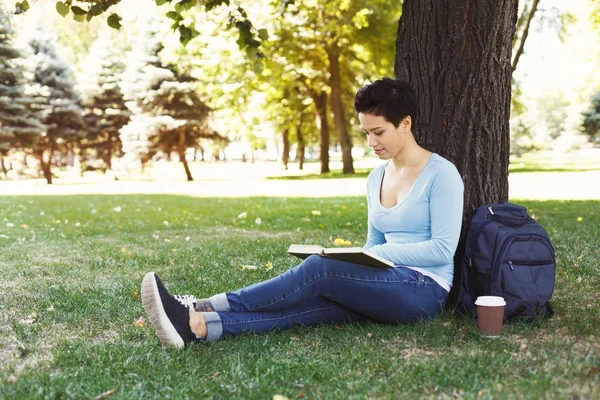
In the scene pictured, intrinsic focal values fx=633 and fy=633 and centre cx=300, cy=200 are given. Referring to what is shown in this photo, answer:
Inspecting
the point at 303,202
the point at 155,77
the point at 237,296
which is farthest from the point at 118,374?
the point at 155,77

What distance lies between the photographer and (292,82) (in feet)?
86.8

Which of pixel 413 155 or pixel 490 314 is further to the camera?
pixel 413 155

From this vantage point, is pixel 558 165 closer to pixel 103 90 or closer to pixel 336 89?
pixel 336 89

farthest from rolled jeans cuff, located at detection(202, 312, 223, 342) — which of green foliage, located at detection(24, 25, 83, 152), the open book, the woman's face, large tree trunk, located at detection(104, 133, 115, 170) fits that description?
large tree trunk, located at detection(104, 133, 115, 170)

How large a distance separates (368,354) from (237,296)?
2.65 ft

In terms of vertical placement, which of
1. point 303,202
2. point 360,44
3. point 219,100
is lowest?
point 303,202

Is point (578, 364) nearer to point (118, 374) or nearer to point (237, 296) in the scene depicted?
point (237, 296)

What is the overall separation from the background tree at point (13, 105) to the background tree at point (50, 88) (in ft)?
11.2

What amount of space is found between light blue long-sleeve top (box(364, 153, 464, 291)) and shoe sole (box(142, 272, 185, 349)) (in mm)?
1193

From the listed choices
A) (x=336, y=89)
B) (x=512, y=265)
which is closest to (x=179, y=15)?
(x=512, y=265)

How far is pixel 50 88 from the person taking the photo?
31156 millimetres

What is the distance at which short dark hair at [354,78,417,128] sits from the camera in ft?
11.9

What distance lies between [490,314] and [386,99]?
134 cm

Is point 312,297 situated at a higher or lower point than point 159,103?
lower
